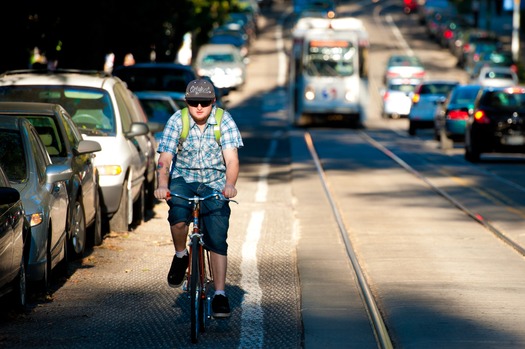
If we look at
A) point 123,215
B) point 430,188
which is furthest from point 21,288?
point 430,188

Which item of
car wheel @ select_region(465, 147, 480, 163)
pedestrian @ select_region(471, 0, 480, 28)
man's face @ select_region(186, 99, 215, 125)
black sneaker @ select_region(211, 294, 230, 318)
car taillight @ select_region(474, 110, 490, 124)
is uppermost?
pedestrian @ select_region(471, 0, 480, 28)

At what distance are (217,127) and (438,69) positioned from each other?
5873cm

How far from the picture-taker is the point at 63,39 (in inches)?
939

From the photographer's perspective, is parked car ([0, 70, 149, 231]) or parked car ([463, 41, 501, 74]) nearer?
parked car ([0, 70, 149, 231])

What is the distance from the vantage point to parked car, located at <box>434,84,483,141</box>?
2933 centimetres

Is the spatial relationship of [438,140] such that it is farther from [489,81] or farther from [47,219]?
[47,219]

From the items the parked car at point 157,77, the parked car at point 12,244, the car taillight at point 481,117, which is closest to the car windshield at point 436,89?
the car taillight at point 481,117

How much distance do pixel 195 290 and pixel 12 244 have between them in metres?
1.41

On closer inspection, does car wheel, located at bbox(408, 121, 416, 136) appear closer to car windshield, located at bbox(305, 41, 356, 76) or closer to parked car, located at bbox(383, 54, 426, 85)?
car windshield, located at bbox(305, 41, 356, 76)

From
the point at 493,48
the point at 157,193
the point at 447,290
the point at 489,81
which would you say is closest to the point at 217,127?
the point at 157,193

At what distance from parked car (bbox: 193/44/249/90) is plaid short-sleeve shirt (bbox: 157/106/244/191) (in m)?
43.7

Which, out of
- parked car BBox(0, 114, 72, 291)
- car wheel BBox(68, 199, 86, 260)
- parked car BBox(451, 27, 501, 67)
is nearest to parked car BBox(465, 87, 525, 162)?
car wheel BBox(68, 199, 86, 260)

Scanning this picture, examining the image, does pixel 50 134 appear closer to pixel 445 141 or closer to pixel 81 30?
pixel 81 30

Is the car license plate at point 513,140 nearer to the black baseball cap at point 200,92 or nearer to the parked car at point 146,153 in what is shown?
the parked car at point 146,153
